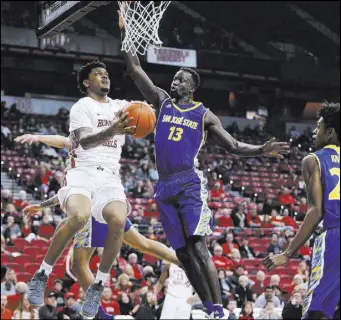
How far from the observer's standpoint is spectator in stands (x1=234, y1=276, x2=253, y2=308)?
15.3 meters

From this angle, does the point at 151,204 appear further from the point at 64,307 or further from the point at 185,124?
the point at 185,124

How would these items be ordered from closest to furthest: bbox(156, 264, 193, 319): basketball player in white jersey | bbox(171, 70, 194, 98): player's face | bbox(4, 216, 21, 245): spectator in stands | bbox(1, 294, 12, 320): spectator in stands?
bbox(171, 70, 194, 98): player's face, bbox(156, 264, 193, 319): basketball player in white jersey, bbox(1, 294, 12, 320): spectator in stands, bbox(4, 216, 21, 245): spectator in stands

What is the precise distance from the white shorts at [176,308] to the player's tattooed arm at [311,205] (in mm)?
6752

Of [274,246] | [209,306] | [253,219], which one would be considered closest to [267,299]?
[274,246]

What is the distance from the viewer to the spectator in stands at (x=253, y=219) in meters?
22.5

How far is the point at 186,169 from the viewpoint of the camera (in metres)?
7.80

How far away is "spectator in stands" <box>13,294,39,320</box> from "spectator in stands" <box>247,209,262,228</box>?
10.0 m

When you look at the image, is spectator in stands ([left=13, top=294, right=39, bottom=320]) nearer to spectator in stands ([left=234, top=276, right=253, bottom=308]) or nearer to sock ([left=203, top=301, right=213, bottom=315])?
spectator in stands ([left=234, top=276, right=253, bottom=308])

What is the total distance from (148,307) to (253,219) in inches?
383

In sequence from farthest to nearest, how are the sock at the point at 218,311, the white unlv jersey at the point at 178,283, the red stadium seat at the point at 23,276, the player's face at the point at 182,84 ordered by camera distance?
the red stadium seat at the point at 23,276
the white unlv jersey at the point at 178,283
the player's face at the point at 182,84
the sock at the point at 218,311

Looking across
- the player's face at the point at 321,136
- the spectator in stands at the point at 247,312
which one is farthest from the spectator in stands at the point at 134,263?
the player's face at the point at 321,136

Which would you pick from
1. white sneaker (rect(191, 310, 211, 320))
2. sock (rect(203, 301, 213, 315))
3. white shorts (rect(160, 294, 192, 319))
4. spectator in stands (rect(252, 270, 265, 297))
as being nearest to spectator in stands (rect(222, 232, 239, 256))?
spectator in stands (rect(252, 270, 265, 297))

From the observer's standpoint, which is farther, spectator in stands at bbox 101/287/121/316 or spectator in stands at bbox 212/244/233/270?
spectator in stands at bbox 212/244/233/270

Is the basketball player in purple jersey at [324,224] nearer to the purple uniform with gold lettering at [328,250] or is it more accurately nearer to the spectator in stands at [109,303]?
the purple uniform with gold lettering at [328,250]
